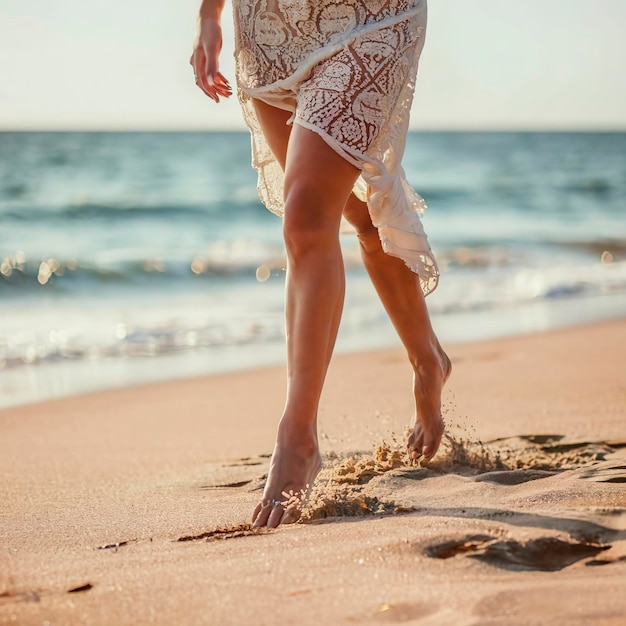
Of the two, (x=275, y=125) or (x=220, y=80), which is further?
(x=275, y=125)

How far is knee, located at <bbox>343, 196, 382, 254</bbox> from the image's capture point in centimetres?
276

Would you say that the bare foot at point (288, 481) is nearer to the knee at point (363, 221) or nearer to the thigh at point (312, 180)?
the thigh at point (312, 180)

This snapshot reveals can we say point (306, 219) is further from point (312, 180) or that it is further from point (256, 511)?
point (256, 511)

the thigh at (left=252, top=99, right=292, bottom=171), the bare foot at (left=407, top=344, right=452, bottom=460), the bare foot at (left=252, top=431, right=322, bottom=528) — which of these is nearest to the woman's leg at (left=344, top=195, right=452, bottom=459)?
the bare foot at (left=407, top=344, right=452, bottom=460)

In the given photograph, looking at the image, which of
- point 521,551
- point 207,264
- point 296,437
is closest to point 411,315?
point 296,437

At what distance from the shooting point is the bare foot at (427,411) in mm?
2672

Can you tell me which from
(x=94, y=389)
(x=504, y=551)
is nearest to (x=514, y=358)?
(x=94, y=389)

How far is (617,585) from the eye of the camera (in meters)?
1.56

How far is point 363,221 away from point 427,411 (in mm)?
591

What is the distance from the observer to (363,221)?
2.79 metres

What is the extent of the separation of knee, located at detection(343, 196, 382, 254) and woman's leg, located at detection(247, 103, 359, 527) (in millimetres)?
454

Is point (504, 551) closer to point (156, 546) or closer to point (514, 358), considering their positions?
point (156, 546)

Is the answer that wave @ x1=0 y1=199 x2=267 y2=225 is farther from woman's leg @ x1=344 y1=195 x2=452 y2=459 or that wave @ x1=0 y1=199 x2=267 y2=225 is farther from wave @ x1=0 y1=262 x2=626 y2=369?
woman's leg @ x1=344 y1=195 x2=452 y2=459

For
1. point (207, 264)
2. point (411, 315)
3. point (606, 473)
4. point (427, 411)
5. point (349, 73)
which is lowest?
point (207, 264)
